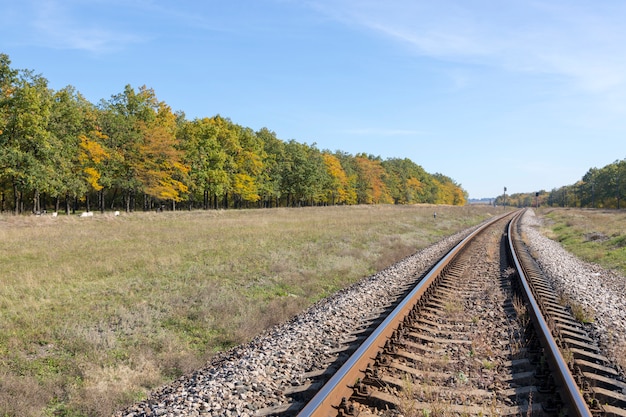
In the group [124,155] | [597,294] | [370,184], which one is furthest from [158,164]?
[370,184]

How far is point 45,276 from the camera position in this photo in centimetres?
1103

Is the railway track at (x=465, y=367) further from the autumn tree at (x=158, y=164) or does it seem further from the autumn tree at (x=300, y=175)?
the autumn tree at (x=300, y=175)

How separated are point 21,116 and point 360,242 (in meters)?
30.3

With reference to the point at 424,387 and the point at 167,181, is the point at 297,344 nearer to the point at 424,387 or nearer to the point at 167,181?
the point at 424,387

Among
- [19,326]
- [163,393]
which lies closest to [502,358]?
[163,393]

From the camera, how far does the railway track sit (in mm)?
4203

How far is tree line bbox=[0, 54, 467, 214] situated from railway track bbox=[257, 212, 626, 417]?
36424 mm

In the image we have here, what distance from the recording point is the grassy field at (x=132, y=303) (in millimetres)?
5699

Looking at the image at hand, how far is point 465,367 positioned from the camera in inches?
208

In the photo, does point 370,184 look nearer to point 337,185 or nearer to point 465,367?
point 337,185

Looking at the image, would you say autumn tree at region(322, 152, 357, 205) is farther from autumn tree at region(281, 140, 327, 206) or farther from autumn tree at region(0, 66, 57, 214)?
autumn tree at region(0, 66, 57, 214)

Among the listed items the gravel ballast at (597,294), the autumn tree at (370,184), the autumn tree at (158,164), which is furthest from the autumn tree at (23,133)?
the autumn tree at (370,184)

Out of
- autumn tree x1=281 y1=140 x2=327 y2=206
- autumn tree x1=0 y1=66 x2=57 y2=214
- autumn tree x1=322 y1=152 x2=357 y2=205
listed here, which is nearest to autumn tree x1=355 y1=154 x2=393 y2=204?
autumn tree x1=322 y1=152 x2=357 y2=205

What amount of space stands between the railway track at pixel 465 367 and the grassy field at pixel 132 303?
102 inches
